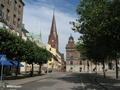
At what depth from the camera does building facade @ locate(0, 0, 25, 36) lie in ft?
112

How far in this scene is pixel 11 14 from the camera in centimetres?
3825

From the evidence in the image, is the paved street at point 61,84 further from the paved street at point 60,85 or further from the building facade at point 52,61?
the building facade at point 52,61

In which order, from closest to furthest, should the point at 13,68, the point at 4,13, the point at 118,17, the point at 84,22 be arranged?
the point at 118,17, the point at 84,22, the point at 4,13, the point at 13,68

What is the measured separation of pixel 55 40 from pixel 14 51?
110m

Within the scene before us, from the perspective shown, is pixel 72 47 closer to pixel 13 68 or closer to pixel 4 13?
pixel 13 68

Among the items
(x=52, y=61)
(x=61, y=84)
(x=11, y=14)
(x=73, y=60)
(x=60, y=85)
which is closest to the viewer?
(x=60, y=85)

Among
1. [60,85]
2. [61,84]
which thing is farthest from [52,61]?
[60,85]

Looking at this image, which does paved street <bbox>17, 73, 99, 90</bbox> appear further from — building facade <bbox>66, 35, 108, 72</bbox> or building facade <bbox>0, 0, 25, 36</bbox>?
building facade <bbox>66, 35, 108, 72</bbox>

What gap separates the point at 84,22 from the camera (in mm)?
26438

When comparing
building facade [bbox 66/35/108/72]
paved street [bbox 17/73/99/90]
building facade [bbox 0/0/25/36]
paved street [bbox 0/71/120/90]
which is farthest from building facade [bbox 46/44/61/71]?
paved street [bbox 17/73/99/90]

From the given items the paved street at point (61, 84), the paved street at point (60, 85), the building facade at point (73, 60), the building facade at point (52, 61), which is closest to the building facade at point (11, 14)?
the paved street at point (61, 84)

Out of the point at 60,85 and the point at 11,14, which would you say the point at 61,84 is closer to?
the point at 60,85

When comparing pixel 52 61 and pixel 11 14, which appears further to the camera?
pixel 52 61

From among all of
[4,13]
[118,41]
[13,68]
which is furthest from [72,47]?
[118,41]
